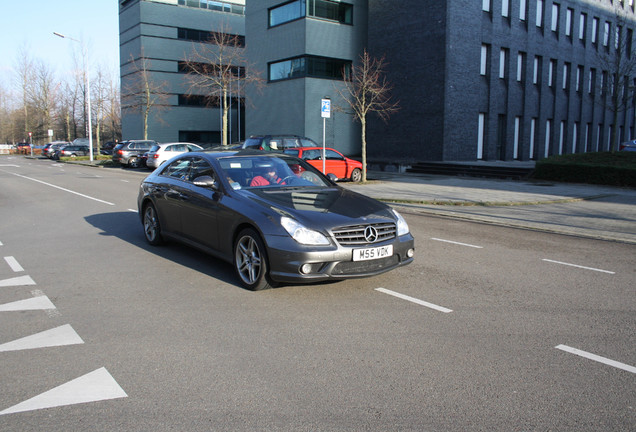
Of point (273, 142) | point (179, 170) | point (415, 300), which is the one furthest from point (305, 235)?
point (273, 142)

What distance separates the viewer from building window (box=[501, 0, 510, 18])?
31.9 metres

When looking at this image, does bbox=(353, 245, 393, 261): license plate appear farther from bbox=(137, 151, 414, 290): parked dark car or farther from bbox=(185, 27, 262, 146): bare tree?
bbox=(185, 27, 262, 146): bare tree

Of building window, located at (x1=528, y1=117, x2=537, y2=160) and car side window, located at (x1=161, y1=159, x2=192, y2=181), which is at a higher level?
building window, located at (x1=528, y1=117, x2=537, y2=160)

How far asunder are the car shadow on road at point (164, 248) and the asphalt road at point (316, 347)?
2.7 inches

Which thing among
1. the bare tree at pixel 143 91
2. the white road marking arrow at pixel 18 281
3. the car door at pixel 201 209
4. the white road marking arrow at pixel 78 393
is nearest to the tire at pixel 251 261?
the car door at pixel 201 209

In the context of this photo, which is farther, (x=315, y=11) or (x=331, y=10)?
(x=331, y=10)

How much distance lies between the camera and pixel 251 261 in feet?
19.4

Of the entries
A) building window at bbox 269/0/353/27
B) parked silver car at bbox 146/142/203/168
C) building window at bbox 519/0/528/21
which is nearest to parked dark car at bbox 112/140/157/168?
parked silver car at bbox 146/142/203/168

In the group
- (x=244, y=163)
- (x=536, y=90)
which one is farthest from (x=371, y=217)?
(x=536, y=90)

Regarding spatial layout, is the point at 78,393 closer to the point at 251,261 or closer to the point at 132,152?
the point at 251,261

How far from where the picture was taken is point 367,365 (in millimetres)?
3961

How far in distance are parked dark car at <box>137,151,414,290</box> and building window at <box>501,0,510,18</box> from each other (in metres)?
29.2

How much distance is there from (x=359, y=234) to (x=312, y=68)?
99.2ft

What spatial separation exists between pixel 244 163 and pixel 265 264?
1.83m
